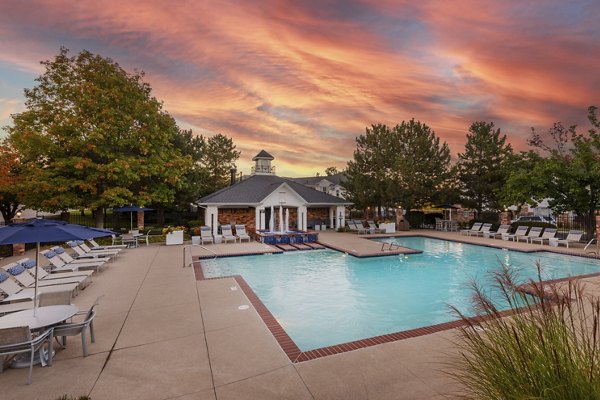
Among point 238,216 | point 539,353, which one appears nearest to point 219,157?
point 238,216

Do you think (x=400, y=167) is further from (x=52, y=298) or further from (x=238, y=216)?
(x=52, y=298)

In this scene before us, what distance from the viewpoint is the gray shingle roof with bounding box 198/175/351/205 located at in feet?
85.4

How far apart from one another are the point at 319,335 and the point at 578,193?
71.6 ft

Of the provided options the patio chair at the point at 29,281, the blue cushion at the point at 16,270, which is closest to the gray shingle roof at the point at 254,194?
the blue cushion at the point at 16,270

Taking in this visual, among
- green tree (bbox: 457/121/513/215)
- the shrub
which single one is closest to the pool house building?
green tree (bbox: 457/121/513/215)

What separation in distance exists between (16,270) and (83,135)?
46.8 feet

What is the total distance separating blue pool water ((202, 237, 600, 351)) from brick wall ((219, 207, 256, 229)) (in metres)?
10.3

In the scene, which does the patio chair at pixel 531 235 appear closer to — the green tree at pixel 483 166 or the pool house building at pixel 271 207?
the green tree at pixel 483 166

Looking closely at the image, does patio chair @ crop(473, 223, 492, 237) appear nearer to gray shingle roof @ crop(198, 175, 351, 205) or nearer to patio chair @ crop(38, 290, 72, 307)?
gray shingle roof @ crop(198, 175, 351, 205)

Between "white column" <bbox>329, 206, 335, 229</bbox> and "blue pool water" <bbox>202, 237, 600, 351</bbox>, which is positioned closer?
"blue pool water" <bbox>202, 237, 600, 351</bbox>

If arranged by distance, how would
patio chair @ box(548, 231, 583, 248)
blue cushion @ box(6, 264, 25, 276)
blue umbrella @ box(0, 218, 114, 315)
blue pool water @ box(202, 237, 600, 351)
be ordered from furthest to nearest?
patio chair @ box(548, 231, 583, 248) < blue cushion @ box(6, 264, 25, 276) < blue pool water @ box(202, 237, 600, 351) < blue umbrella @ box(0, 218, 114, 315)

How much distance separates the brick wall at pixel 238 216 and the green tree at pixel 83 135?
6276mm

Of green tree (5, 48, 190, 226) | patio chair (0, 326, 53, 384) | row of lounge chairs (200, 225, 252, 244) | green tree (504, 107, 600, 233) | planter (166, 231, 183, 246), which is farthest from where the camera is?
row of lounge chairs (200, 225, 252, 244)

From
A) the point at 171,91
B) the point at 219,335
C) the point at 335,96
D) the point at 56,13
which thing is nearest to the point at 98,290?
the point at 219,335
